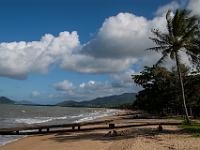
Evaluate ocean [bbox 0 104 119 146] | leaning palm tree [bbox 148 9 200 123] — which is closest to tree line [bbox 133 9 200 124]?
leaning palm tree [bbox 148 9 200 123]

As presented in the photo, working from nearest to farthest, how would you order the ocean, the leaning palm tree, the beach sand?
the beach sand, the leaning palm tree, the ocean

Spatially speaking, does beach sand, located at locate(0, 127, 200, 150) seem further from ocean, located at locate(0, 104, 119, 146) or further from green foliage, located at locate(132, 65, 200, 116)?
green foliage, located at locate(132, 65, 200, 116)

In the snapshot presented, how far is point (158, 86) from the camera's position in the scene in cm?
6512

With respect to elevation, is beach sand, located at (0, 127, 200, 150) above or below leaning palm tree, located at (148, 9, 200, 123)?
below

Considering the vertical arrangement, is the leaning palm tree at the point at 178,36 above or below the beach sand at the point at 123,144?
above

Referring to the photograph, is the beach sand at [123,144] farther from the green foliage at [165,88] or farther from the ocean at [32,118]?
the green foliage at [165,88]

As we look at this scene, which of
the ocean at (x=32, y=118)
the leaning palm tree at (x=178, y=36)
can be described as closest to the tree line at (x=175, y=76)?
the leaning palm tree at (x=178, y=36)

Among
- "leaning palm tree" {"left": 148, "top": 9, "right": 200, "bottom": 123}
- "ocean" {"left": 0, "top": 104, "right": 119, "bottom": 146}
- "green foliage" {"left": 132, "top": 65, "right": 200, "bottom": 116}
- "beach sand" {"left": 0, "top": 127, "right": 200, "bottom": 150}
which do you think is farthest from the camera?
"green foliage" {"left": 132, "top": 65, "right": 200, "bottom": 116}

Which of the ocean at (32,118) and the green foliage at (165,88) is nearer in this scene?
the ocean at (32,118)

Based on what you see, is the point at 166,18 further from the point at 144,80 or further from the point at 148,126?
the point at 144,80

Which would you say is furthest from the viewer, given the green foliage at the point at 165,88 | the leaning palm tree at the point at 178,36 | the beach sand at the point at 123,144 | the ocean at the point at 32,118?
the green foliage at the point at 165,88

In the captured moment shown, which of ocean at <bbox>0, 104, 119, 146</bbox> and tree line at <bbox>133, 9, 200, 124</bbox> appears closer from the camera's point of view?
tree line at <bbox>133, 9, 200, 124</bbox>

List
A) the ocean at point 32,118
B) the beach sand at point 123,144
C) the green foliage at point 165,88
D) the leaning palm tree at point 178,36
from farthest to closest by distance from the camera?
the green foliage at point 165,88, the ocean at point 32,118, the leaning palm tree at point 178,36, the beach sand at point 123,144

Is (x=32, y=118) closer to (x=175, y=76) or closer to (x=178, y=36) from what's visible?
(x=175, y=76)
